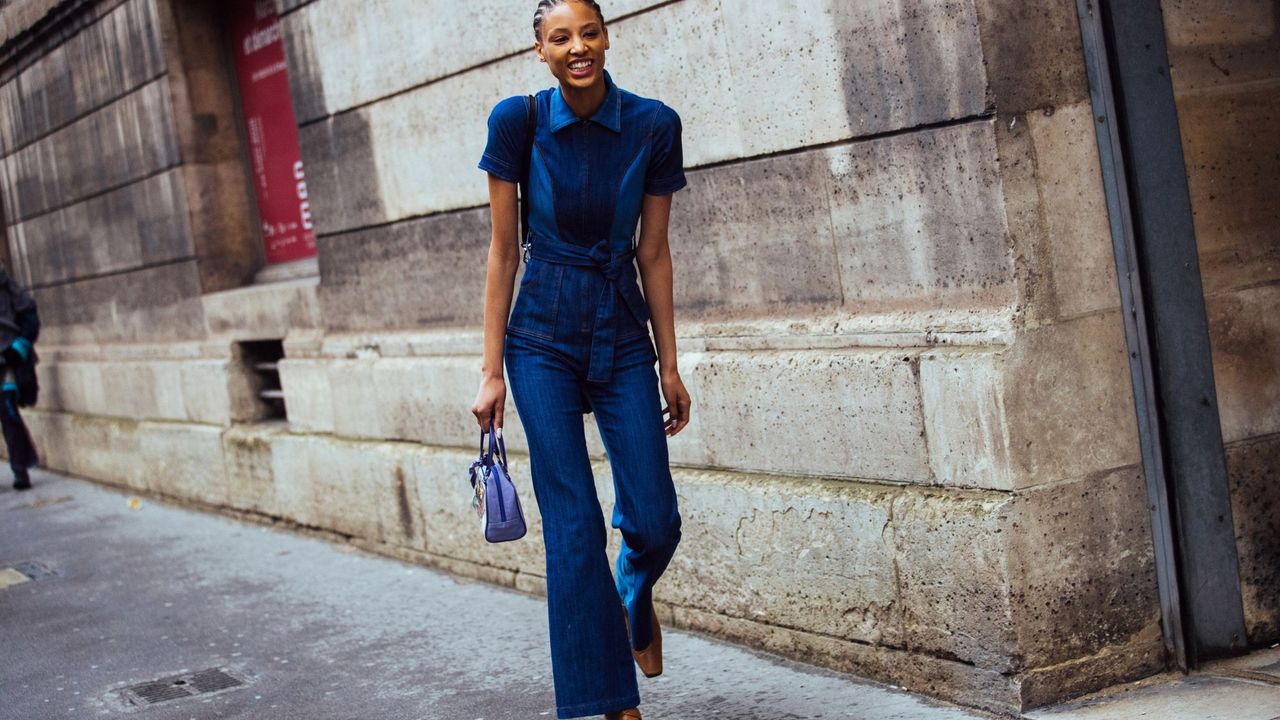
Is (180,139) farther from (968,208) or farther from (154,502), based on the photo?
(968,208)

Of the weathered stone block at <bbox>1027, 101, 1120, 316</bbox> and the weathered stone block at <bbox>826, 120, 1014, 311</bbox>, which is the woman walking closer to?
the weathered stone block at <bbox>826, 120, 1014, 311</bbox>

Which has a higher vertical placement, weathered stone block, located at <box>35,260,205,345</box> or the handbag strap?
weathered stone block, located at <box>35,260,205,345</box>

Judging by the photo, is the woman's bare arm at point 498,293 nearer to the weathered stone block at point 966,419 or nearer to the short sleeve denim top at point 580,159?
the short sleeve denim top at point 580,159

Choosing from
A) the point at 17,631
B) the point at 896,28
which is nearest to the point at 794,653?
the point at 896,28

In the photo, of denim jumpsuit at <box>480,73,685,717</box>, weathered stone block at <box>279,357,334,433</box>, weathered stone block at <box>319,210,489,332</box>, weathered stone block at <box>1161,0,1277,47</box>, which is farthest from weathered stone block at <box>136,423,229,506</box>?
weathered stone block at <box>1161,0,1277,47</box>

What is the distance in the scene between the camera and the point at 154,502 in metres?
10.9

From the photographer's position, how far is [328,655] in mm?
6016

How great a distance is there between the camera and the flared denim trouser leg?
13.3 ft

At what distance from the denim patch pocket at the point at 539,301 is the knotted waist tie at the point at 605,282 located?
0.09 ft

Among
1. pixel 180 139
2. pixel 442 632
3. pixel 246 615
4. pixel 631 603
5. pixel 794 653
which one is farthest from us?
pixel 180 139

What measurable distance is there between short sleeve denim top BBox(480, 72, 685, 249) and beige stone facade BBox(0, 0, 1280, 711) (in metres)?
0.94

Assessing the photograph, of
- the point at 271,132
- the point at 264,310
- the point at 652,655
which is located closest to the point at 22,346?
the point at 271,132

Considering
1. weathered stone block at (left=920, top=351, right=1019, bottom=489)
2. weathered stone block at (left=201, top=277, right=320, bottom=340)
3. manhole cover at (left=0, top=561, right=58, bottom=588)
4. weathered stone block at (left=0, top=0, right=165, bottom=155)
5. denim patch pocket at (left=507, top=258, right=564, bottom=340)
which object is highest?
weathered stone block at (left=0, top=0, right=165, bottom=155)

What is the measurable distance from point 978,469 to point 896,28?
1311 millimetres
